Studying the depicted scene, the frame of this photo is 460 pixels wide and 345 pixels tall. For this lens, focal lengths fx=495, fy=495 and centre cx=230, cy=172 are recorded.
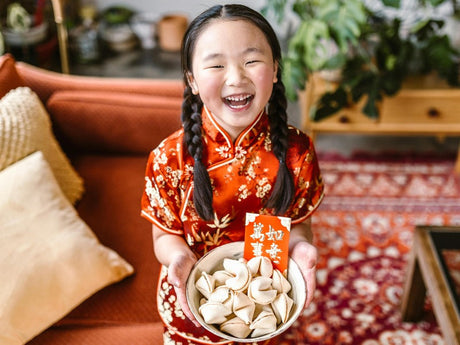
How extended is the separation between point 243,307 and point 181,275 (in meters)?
0.14

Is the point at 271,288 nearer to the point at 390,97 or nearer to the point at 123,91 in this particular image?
the point at 123,91

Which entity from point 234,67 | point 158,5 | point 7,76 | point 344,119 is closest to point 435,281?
point 234,67

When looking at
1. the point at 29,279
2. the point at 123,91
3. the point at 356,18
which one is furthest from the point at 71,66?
the point at 29,279

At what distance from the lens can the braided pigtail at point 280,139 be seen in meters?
1.05

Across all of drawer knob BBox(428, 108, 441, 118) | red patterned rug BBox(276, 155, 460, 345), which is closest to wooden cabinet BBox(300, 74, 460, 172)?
drawer knob BBox(428, 108, 441, 118)

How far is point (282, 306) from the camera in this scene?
963 mm

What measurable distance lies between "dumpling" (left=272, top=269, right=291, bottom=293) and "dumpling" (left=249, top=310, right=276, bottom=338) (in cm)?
6

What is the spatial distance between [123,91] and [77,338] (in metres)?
0.89

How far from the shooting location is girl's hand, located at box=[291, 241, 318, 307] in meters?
1.01

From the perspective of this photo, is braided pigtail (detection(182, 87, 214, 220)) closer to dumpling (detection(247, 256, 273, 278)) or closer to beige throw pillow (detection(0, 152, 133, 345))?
dumpling (detection(247, 256, 273, 278))

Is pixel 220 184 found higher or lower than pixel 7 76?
lower

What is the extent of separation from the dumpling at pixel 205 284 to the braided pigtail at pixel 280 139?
0.23 meters

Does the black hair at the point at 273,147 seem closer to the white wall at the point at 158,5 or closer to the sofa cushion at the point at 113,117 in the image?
the sofa cushion at the point at 113,117

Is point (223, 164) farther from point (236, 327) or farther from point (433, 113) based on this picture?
point (433, 113)
